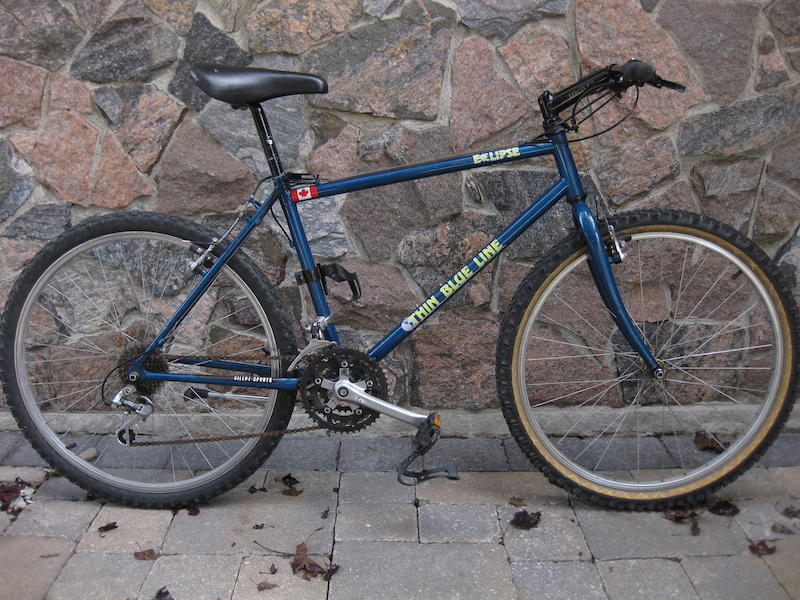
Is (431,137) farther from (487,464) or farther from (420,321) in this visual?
(487,464)

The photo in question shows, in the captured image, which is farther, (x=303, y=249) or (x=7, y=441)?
(x=7, y=441)

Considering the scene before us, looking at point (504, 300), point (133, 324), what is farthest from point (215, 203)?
point (504, 300)

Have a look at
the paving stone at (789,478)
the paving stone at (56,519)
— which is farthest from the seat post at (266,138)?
the paving stone at (789,478)

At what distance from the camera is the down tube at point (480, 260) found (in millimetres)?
2395

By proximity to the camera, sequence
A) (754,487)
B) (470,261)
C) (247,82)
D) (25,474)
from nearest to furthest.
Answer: (247,82), (470,261), (754,487), (25,474)

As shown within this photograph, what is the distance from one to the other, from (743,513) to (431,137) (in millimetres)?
1696

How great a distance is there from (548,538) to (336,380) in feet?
2.79

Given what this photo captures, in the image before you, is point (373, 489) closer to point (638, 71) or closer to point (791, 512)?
point (791, 512)

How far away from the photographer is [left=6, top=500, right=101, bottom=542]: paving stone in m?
2.40

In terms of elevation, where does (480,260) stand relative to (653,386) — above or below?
above

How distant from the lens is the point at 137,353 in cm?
252

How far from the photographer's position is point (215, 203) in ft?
9.26

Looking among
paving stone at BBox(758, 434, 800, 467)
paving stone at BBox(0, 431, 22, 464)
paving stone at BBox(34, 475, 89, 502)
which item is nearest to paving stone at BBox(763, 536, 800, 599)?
paving stone at BBox(758, 434, 800, 467)

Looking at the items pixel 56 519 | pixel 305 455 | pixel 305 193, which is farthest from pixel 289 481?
pixel 305 193
